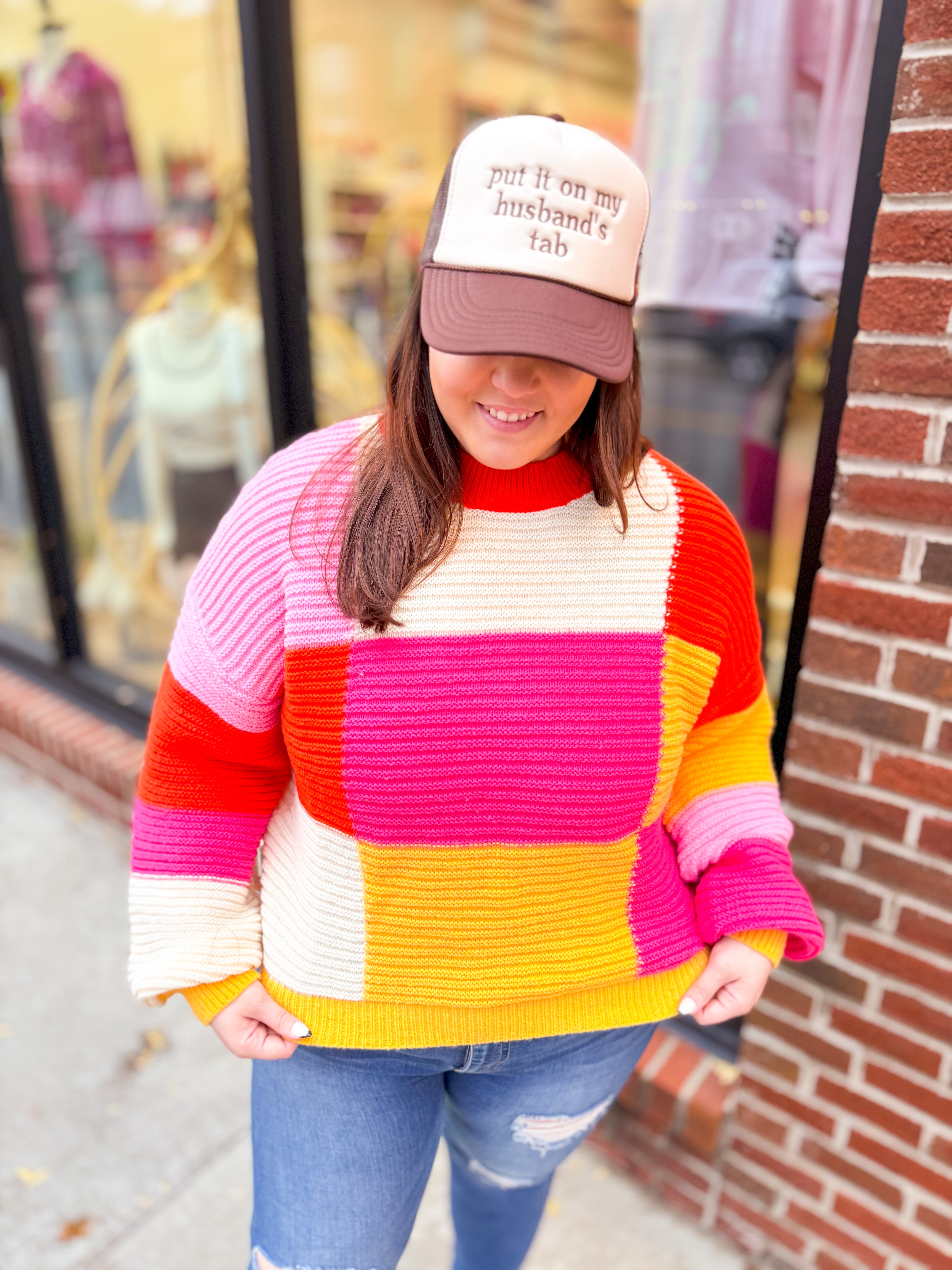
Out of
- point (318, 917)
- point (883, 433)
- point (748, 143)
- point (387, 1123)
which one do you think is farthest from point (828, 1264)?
point (748, 143)

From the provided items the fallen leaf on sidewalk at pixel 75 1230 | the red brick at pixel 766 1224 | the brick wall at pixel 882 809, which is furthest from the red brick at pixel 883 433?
the fallen leaf on sidewalk at pixel 75 1230

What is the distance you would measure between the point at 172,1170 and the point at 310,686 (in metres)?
1.65

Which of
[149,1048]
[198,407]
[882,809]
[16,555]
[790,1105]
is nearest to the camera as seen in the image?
[882,809]

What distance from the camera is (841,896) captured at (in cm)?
165

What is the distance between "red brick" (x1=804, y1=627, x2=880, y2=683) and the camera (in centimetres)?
151

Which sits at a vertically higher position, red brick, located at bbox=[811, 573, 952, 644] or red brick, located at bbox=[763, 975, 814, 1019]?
red brick, located at bbox=[811, 573, 952, 644]

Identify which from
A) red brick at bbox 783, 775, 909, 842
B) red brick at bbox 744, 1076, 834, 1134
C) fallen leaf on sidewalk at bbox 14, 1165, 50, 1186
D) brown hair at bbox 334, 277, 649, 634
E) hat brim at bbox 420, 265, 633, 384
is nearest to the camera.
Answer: hat brim at bbox 420, 265, 633, 384

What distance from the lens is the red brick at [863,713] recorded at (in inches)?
58.8

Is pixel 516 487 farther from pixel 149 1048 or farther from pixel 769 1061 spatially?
pixel 149 1048

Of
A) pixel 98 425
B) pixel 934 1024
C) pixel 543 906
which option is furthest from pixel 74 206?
pixel 934 1024

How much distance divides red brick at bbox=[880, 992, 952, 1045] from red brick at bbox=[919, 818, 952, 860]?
0.28m

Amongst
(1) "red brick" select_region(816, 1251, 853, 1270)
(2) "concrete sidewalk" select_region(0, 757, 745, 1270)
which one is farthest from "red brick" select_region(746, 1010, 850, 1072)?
(2) "concrete sidewalk" select_region(0, 757, 745, 1270)

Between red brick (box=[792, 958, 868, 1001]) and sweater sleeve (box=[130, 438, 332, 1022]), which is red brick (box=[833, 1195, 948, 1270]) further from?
sweater sleeve (box=[130, 438, 332, 1022])

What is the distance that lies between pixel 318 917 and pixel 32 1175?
1523 mm
